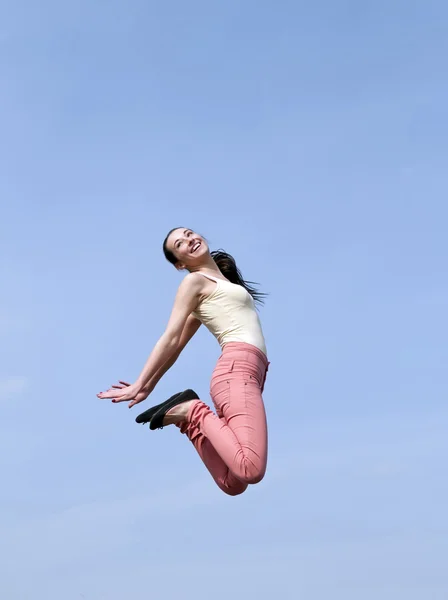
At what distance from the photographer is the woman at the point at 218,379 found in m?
7.27

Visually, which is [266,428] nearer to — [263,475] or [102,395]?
[263,475]

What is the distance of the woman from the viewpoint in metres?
7.27

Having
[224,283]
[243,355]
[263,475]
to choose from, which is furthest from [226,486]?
[224,283]

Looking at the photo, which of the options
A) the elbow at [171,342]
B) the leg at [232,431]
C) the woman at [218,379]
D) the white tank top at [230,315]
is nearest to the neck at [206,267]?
the woman at [218,379]

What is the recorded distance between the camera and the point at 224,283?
784cm

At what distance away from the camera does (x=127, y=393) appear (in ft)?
24.5

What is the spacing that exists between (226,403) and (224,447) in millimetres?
390

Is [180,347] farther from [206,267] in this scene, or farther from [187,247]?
[187,247]

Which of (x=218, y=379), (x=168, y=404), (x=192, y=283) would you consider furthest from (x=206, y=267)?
(x=168, y=404)

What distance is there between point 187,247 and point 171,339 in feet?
2.79

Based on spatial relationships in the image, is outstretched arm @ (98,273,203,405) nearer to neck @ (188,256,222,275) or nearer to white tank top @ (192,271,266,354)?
white tank top @ (192,271,266,354)

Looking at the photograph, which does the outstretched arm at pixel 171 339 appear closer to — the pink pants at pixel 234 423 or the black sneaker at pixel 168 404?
the black sneaker at pixel 168 404

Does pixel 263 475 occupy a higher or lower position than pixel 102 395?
lower

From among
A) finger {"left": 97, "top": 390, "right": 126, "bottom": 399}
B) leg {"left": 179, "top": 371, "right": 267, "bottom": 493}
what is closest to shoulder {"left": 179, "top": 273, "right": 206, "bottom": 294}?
leg {"left": 179, "top": 371, "right": 267, "bottom": 493}
